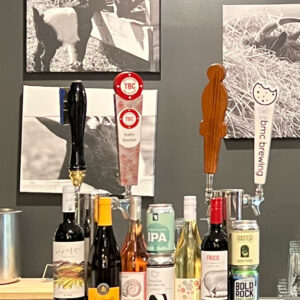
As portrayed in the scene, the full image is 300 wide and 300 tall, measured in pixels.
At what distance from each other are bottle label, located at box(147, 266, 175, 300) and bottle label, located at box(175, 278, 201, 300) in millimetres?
19

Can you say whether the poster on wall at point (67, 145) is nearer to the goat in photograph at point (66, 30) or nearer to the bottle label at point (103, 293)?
the goat in photograph at point (66, 30)

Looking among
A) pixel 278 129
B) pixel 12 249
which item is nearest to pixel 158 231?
pixel 12 249

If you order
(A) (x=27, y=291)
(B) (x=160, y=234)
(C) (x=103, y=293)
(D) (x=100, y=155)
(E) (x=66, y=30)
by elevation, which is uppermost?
(E) (x=66, y=30)

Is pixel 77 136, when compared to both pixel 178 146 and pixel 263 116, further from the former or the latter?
pixel 178 146

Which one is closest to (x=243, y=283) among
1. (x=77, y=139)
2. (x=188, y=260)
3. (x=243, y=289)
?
(x=243, y=289)

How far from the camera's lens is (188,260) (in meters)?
1.17

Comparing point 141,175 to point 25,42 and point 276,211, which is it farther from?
point 25,42

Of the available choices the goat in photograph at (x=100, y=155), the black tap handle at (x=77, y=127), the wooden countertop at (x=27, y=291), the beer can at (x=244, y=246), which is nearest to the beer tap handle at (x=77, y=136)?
the black tap handle at (x=77, y=127)

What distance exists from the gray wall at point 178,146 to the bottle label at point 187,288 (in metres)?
0.90

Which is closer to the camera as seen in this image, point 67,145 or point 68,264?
point 68,264

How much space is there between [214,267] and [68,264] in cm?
28

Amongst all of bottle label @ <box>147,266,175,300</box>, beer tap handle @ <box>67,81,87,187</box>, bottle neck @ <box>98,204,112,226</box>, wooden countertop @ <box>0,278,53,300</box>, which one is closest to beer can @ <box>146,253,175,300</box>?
bottle label @ <box>147,266,175,300</box>

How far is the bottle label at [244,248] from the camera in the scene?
115 centimetres

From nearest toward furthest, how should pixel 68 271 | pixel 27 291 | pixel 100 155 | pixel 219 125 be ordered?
pixel 68 271 < pixel 219 125 < pixel 27 291 < pixel 100 155
